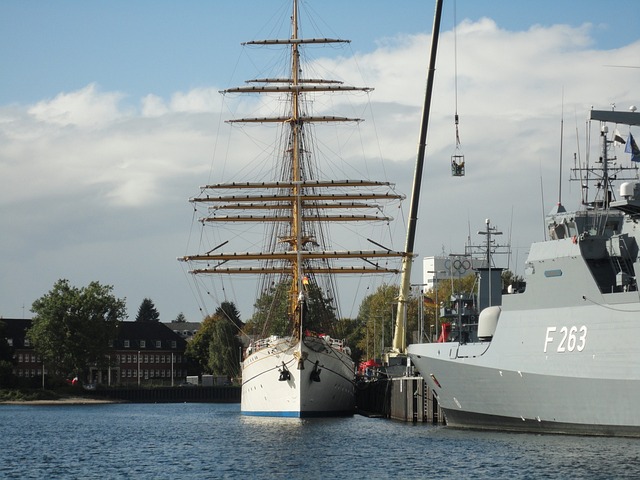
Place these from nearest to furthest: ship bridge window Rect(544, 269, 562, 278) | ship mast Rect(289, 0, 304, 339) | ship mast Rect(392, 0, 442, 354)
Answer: ship bridge window Rect(544, 269, 562, 278), ship mast Rect(392, 0, 442, 354), ship mast Rect(289, 0, 304, 339)

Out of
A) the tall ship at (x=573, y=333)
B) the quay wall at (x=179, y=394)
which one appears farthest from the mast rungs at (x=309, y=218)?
the quay wall at (x=179, y=394)

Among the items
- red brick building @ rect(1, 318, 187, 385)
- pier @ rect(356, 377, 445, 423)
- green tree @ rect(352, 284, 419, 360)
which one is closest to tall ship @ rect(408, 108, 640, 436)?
pier @ rect(356, 377, 445, 423)

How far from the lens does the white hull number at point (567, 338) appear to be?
37.4 meters

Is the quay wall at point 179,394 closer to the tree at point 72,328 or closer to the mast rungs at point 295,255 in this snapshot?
the tree at point 72,328

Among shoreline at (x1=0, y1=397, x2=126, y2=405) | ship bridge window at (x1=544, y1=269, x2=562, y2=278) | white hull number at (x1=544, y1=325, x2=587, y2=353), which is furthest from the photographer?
shoreline at (x1=0, y1=397, x2=126, y2=405)

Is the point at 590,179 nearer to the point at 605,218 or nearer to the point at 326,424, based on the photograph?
the point at 605,218

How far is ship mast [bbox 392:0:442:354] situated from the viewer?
60.6m

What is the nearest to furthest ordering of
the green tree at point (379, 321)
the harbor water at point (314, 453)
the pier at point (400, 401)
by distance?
the harbor water at point (314, 453)
the pier at point (400, 401)
the green tree at point (379, 321)

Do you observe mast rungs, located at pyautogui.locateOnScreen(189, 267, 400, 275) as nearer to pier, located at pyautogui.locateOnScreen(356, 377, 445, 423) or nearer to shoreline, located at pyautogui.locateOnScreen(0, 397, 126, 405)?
pier, located at pyautogui.locateOnScreen(356, 377, 445, 423)

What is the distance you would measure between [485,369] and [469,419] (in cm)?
308

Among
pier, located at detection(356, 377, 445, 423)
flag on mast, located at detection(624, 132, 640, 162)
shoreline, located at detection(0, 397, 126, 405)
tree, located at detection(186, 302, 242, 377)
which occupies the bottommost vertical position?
shoreline, located at detection(0, 397, 126, 405)

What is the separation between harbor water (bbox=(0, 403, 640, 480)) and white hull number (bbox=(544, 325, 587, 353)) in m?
2.89

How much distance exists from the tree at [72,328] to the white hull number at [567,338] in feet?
259

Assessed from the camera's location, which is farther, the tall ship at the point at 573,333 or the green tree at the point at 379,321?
the green tree at the point at 379,321
